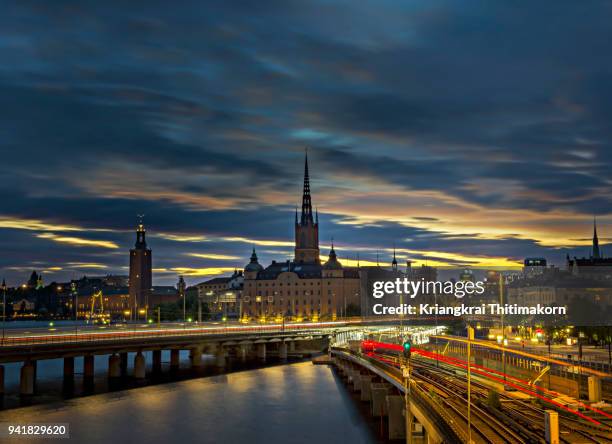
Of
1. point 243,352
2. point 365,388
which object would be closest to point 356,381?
point 365,388

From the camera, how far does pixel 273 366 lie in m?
136

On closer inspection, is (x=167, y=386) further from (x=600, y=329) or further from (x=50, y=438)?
(x=600, y=329)

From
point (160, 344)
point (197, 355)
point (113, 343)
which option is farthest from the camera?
point (197, 355)

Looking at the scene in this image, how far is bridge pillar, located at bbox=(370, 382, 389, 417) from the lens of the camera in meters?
73.4

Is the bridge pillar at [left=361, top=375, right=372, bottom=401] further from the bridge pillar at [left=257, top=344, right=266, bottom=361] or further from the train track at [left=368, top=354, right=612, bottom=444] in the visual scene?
the bridge pillar at [left=257, top=344, right=266, bottom=361]

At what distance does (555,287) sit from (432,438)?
162 meters

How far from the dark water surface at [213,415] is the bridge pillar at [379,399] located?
59.0 inches

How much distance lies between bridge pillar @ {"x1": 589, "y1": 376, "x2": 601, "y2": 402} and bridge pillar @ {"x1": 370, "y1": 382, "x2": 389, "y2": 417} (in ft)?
83.1

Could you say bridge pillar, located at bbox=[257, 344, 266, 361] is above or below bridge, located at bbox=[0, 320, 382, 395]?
below

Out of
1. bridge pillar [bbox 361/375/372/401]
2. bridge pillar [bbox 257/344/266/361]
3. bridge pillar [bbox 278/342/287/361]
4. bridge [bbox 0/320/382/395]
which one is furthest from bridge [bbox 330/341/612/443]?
bridge pillar [bbox 278/342/287/361]

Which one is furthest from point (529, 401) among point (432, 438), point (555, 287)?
point (555, 287)

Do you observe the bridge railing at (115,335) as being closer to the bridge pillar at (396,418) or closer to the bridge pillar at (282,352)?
the bridge pillar at (282,352)

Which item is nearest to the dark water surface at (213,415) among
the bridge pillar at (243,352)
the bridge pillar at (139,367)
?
the bridge pillar at (139,367)

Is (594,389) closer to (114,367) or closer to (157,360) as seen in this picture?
(114,367)
